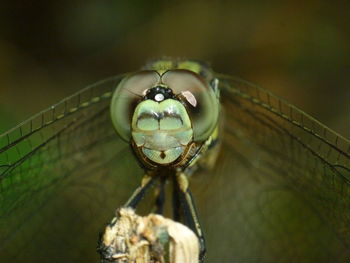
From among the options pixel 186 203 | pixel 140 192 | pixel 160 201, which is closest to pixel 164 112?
pixel 140 192

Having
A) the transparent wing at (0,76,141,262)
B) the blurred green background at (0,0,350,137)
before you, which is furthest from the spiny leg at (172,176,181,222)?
the blurred green background at (0,0,350,137)

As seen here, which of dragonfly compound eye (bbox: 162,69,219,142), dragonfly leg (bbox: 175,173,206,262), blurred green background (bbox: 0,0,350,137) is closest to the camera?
dragonfly compound eye (bbox: 162,69,219,142)

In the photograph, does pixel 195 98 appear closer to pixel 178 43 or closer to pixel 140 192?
pixel 140 192

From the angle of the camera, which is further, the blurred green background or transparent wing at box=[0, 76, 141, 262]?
the blurred green background

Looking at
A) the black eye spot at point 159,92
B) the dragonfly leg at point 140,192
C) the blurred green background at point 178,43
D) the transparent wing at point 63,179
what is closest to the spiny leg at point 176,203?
the dragonfly leg at point 140,192

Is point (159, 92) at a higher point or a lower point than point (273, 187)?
higher

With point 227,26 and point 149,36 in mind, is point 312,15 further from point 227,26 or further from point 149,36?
point 149,36

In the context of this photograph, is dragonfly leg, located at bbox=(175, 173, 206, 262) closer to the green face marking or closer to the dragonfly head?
the dragonfly head
